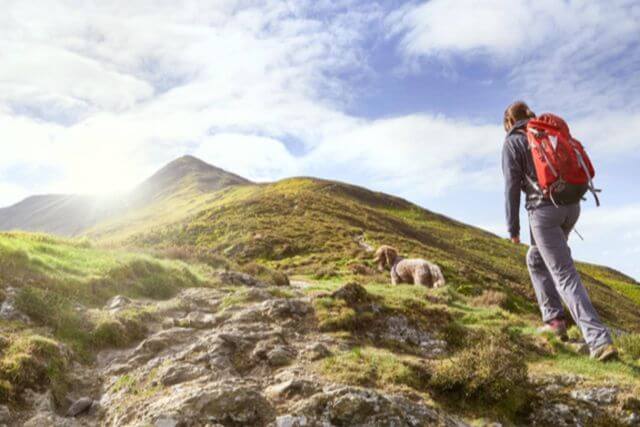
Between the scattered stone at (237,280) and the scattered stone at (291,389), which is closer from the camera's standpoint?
the scattered stone at (291,389)

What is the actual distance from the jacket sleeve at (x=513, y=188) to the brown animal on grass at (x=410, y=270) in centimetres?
862

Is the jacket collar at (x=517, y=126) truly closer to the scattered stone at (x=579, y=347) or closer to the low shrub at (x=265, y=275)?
the scattered stone at (x=579, y=347)

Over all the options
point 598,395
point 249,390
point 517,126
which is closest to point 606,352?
point 598,395

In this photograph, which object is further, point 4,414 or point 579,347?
point 579,347

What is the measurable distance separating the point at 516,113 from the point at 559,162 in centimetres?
161

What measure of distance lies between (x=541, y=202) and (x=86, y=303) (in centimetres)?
924

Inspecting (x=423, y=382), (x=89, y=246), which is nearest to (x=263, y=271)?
(x=89, y=246)

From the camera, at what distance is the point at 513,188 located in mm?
7809

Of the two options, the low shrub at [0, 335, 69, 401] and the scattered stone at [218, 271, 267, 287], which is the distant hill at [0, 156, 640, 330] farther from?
the low shrub at [0, 335, 69, 401]

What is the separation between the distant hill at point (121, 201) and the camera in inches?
4171

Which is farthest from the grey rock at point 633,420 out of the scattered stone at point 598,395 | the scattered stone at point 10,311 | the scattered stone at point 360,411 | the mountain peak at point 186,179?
the mountain peak at point 186,179

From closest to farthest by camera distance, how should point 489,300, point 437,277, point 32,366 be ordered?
point 32,366, point 489,300, point 437,277

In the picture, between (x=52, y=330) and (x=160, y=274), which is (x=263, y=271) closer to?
(x=160, y=274)

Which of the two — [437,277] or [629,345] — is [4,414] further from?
[437,277]
